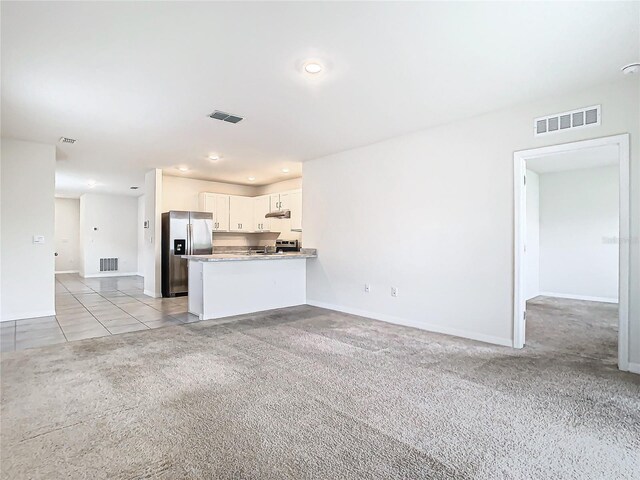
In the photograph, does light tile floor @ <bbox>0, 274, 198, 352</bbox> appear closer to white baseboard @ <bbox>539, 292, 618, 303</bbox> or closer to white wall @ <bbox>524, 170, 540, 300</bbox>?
white wall @ <bbox>524, 170, 540, 300</bbox>

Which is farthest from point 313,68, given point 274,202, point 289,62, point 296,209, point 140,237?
point 140,237

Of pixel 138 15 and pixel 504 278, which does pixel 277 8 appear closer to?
pixel 138 15

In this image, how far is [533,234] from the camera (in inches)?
305

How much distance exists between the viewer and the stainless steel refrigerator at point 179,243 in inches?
292

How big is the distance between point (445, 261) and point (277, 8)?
3.49 metres

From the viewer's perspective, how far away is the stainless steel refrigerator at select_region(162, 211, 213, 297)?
7.42 m

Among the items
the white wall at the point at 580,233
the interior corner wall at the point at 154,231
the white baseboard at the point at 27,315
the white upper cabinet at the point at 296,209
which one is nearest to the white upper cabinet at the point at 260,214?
the white upper cabinet at the point at 296,209

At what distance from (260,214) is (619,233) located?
276 inches

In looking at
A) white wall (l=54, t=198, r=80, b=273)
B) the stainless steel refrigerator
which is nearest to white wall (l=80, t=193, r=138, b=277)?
white wall (l=54, t=198, r=80, b=273)

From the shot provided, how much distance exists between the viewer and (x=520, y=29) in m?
2.51

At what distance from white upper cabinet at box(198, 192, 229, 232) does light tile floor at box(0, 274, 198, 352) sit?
6.53ft

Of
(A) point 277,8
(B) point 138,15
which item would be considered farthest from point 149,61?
(A) point 277,8

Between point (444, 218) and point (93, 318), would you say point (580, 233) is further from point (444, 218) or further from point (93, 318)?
point (93, 318)

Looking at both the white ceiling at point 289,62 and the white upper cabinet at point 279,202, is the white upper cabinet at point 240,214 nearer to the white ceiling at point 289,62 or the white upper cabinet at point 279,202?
the white upper cabinet at point 279,202
